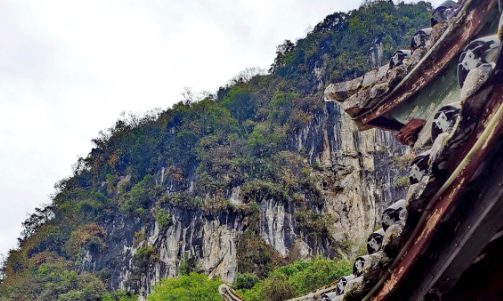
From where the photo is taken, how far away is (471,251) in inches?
77.2

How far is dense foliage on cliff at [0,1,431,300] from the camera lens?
79.6ft

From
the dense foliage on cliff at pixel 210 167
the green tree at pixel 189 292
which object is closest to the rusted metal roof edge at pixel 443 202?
the green tree at pixel 189 292

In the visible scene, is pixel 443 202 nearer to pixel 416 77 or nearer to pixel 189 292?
pixel 416 77

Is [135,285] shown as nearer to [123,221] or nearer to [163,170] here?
[123,221]

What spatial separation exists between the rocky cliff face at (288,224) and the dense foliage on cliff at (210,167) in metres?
0.39

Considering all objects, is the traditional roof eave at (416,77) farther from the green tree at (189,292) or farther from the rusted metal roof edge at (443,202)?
the green tree at (189,292)

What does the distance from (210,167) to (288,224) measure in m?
6.77

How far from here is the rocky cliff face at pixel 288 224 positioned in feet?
76.7

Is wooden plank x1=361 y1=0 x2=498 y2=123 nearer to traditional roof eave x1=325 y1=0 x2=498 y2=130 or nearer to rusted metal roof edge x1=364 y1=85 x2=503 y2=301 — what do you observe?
traditional roof eave x1=325 y1=0 x2=498 y2=130

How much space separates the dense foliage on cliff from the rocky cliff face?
390 millimetres

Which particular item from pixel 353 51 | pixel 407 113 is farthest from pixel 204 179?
pixel 407 113

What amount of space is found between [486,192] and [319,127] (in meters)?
26.9

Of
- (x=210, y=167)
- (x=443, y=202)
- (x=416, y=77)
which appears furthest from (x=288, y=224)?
(x=443, y=202)

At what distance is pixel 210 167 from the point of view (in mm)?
28156
